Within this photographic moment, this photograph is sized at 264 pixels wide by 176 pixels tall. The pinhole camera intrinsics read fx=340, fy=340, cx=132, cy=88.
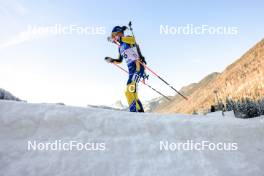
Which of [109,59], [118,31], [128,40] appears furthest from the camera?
[109,59]

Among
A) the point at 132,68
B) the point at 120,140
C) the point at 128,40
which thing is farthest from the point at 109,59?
the point at 120,140

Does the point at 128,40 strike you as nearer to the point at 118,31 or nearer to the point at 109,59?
the point at 118,31

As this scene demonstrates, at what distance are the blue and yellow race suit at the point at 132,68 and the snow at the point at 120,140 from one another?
8.68 ft

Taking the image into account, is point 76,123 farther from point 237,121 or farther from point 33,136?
point 237,121

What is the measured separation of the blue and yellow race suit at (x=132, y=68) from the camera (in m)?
9.15

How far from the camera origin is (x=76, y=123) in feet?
19.4

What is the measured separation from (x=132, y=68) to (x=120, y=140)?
13.8ft

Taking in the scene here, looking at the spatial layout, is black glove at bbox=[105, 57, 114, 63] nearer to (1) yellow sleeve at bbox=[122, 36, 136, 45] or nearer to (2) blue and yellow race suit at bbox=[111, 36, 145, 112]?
(2) blue and yellow race suit at bbox=[111, 36, 145, 112]

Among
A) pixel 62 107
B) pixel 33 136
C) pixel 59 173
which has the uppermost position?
pixel 62 107

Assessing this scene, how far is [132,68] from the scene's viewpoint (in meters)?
9.59

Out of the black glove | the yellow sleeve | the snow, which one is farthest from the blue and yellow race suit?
the snow

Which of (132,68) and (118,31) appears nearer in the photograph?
→ (132,68)

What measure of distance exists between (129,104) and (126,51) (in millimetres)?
1641

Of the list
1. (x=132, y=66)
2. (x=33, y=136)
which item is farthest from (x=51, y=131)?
(x=132, y=66)
